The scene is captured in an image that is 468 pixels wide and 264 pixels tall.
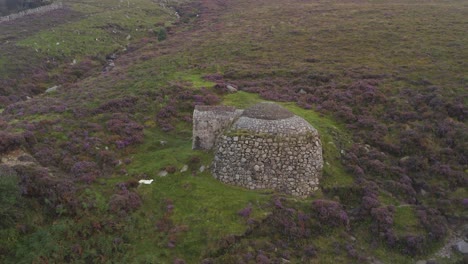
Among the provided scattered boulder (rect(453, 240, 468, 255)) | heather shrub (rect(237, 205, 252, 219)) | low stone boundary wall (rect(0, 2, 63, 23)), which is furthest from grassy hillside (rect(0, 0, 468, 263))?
low stone boundary wall (rect(0, 2, 63, 23))

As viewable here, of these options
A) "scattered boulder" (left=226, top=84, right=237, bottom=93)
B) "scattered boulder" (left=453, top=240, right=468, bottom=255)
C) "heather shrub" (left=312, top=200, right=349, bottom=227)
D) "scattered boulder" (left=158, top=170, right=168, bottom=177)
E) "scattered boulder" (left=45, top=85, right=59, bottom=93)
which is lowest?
"scattered boulder" (left=453, top=240, right=468, bottom=255)

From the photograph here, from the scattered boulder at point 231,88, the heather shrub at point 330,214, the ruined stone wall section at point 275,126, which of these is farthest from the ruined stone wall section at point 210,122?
the scattered boulder at point 231,88

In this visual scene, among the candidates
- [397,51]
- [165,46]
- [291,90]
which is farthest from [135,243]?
[165,46]

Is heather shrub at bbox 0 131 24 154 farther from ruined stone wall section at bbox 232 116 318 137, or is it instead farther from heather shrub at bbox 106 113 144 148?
ruined stone wall section at bbox 232 116 318 137

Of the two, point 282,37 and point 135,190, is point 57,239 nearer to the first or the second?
point 135,190

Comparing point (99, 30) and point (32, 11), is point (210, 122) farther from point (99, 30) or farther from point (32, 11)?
point (32, 11)

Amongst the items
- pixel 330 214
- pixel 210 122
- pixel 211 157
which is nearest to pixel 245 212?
pixel 330 214
